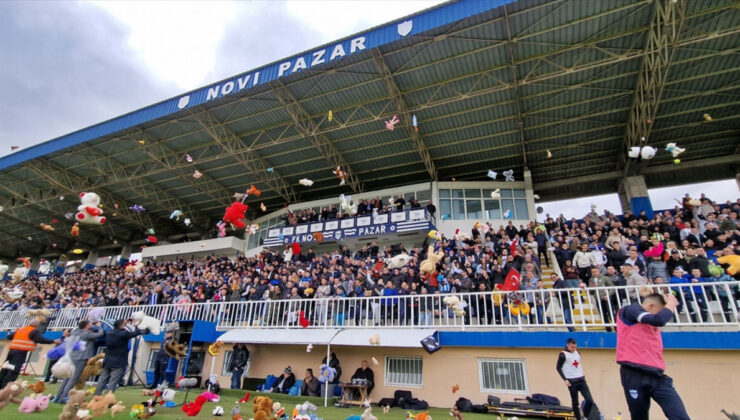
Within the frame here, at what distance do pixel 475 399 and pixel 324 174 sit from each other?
1763 cm

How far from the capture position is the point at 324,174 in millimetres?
24312

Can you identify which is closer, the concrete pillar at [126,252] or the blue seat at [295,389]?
the blue seat at [295,389]

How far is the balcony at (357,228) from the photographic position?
67.4 ft

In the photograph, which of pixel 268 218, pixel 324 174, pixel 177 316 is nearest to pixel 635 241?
pixel 177 316

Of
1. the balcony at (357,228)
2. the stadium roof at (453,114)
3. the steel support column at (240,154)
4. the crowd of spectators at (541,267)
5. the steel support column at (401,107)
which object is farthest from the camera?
the balcony at (357,228)

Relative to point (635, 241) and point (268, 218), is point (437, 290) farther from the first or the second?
point (268, 218)

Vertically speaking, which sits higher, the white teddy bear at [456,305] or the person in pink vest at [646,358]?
the white teddy bear at [456,305]

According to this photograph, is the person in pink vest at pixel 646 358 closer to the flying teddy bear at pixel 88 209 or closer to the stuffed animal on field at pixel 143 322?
the stuffed animal on field at pixel 143 322

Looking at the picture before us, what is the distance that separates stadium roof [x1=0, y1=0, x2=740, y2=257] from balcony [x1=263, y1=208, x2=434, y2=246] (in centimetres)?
293

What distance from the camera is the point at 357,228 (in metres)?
21.8

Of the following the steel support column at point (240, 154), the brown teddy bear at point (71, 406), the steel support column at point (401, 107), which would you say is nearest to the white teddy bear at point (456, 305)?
the brown teddy bear at point (71, 406)

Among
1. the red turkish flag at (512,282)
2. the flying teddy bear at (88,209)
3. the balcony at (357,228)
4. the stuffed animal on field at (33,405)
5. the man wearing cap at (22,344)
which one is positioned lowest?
the stuffed animal on field at (33,405)

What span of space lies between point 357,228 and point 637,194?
14.6 meters

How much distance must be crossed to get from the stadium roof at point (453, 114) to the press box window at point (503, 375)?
10330mm
